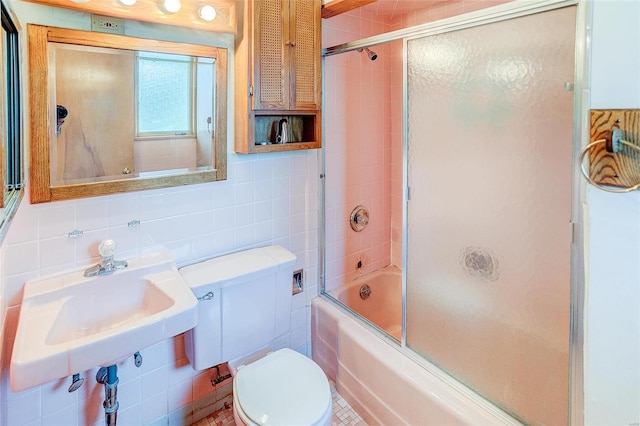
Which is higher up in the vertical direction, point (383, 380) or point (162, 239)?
point (162, 239)

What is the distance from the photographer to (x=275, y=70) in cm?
172

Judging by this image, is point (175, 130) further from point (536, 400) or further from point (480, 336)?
point (536, 400)

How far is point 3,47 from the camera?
1.08 meters

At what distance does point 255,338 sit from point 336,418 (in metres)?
0.61

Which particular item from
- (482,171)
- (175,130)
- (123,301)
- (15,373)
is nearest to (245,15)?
(175,130)

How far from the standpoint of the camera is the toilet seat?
53.7 inches

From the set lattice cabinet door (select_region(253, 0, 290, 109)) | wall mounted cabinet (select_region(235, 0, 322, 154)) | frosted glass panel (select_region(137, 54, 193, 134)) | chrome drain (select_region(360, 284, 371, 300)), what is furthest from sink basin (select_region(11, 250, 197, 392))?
chrome drain (select_region(360, 284, 371, 300))

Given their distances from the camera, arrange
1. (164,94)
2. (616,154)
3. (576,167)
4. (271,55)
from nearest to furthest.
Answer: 1. (616,154)
2. (576,167)
3. (164,94)
4. (271,55)

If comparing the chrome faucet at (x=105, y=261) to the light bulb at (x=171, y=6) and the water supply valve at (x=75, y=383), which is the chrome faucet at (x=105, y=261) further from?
the light bulb at (x=171, y=6)

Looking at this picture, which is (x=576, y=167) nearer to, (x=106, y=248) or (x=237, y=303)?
(x=237, y=303)

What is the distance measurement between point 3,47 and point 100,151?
1.48 ft

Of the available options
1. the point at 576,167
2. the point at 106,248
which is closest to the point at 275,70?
the point at 106,248

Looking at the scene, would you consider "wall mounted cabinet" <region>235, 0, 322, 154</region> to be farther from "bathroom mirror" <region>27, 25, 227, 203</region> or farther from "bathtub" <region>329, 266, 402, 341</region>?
"bathtub" <region>329, 266, 402, 341</region>

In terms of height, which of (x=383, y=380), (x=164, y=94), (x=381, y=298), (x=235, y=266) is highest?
(x=164, y=94)
